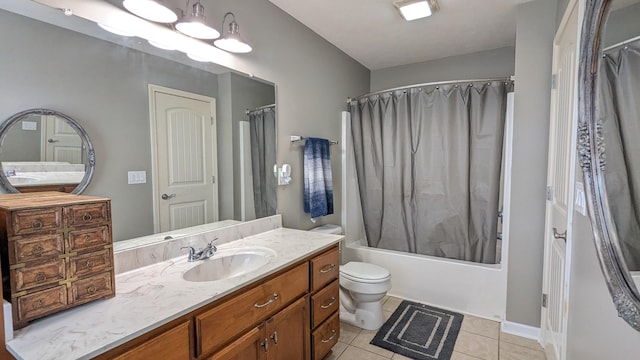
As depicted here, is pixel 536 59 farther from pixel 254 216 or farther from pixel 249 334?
pixel 249 334

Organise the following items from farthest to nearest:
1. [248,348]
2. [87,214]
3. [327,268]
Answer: [327,268] → [248,348] → [87,214]

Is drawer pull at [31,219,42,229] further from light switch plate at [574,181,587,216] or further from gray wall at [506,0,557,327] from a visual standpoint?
Answer: gray wall at [506,0,557,327]

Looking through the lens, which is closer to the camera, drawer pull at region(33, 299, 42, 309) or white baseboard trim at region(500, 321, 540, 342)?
drawer pull at region(33, 299, 42, 309)

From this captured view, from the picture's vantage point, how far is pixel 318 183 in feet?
8.24

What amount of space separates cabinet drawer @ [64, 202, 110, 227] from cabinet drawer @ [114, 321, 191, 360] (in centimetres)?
45

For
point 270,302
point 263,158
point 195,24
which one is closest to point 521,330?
point 270,302

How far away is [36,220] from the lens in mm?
894

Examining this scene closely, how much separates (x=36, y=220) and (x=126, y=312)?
0.39 metres

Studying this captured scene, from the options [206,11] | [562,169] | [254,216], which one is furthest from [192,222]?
[562,169]

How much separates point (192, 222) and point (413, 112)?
223 cm

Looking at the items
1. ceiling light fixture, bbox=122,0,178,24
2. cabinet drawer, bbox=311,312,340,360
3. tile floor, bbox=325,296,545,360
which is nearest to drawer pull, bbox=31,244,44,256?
ceiling light fixture, bbox=122,0,178,24

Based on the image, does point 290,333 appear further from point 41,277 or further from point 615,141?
point 615,141

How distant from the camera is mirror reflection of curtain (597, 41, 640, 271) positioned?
0.67m

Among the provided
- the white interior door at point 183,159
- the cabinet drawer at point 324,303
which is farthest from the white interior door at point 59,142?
the cabinet drawer at point 324,303
